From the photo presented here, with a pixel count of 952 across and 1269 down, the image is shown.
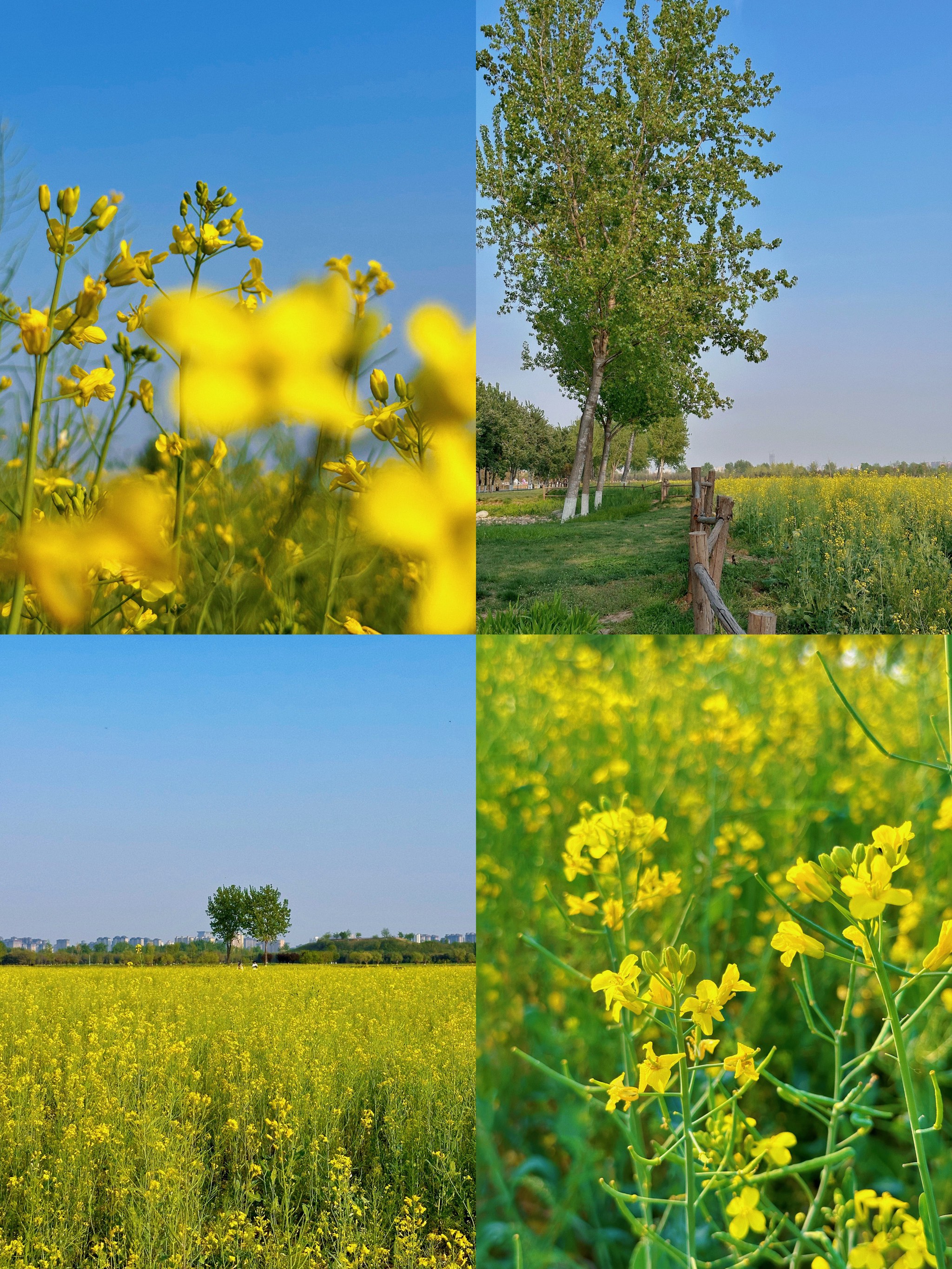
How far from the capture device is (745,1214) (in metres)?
1.12

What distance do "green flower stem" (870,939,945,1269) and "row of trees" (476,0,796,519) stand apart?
1139mm

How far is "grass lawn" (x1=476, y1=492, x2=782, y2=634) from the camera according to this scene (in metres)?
1.57

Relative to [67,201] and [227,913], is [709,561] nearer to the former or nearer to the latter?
[227,913]

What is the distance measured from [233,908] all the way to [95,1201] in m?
0.50

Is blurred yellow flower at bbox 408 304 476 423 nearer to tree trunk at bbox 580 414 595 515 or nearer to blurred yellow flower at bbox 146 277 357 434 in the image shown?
blurred yellow flower at bbox 146 277 357 434

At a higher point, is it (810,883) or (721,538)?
(721,538)

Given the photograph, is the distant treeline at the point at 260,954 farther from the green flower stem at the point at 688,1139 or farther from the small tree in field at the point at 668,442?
the small tree in field at the point at 668,442

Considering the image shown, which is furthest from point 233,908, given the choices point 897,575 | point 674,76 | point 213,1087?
point 674,76

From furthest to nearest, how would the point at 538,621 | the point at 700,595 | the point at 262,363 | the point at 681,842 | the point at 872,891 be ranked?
the point at 700,595, the point at 538,621, the point at 681,842, the point at 262,363, the point at 872,891

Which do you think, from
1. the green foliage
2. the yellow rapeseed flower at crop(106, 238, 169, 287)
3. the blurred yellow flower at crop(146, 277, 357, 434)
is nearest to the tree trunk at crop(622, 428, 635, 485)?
the green foliage

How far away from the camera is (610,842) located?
1311 mm

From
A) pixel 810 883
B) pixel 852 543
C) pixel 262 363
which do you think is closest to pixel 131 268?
pixel 262 363

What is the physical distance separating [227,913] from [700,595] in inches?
42.0

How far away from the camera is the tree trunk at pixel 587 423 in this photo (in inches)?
67.1
